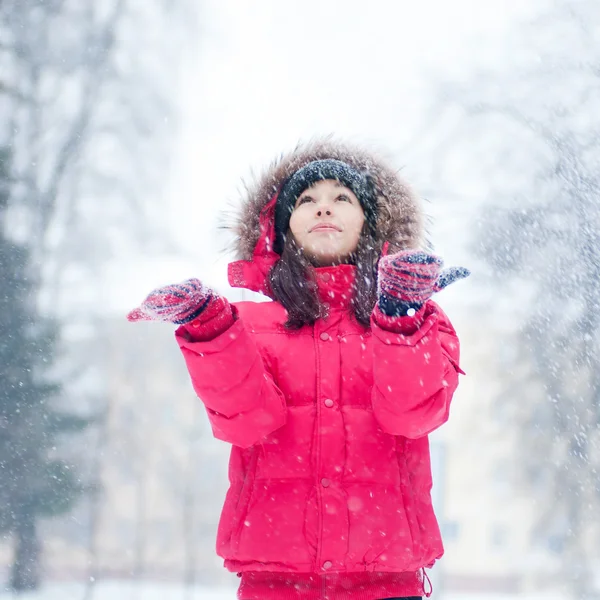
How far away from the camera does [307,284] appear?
1251 mm

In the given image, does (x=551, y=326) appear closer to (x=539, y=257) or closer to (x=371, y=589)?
(x=539, y=257)

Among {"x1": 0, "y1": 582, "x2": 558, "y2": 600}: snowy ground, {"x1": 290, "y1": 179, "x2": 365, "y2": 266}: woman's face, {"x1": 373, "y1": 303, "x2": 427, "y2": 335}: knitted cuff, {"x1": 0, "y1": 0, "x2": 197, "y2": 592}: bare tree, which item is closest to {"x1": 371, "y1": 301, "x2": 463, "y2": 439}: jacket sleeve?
{"x1": 373, "y1": 303, "x2": 427, "y2": 335}: knitted cuff

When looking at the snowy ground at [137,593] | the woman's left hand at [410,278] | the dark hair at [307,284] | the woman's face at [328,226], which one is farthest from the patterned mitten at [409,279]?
the snowy ground at [137,593]

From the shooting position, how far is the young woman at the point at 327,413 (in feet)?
3.36

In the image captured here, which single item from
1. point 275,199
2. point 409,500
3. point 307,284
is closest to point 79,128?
point 275,199

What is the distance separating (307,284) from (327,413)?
0.23 metres

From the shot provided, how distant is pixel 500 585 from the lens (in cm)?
875

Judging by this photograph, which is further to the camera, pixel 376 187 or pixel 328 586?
pixel 376 187

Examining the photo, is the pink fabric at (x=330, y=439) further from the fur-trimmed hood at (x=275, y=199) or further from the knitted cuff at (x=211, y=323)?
the fur-trimmed hood at (x=275, y=199)

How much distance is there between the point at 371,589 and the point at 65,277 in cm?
526

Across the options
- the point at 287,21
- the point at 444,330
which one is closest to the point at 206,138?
the point at 287,21

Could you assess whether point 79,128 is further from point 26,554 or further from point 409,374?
point 409,374

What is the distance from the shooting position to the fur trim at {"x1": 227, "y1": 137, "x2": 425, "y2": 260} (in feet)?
4.61

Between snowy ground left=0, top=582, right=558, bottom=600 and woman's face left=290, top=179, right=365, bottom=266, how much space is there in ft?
14.2
